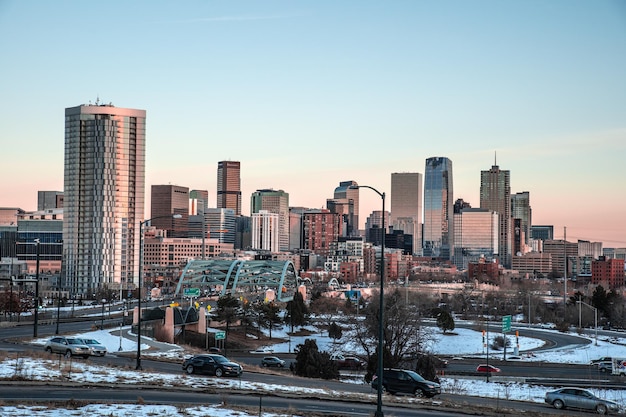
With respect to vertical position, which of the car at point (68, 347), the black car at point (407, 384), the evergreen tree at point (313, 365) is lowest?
the evergreen tree at point (313, 365)

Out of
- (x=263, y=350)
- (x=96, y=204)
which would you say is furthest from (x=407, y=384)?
(x=96, y=204)

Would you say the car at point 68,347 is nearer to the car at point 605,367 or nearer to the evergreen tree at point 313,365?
the evergreen tree at point 313,365

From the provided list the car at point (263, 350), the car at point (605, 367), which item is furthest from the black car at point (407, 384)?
the car at point (263, 350)

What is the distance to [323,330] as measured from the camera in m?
115

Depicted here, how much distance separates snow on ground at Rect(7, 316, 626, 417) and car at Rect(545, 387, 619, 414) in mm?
2858

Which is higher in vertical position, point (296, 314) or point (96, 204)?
point (96, 204)

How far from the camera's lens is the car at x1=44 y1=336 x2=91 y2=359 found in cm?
4900

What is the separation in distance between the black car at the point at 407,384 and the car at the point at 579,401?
802 cm

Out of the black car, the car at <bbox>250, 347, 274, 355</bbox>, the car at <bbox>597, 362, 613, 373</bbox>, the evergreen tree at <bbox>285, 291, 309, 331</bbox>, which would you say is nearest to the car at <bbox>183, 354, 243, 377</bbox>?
the black car

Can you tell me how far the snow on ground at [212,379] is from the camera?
2742cm

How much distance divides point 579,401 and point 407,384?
10834 mm

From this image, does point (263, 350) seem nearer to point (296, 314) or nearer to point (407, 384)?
point (296, 314)

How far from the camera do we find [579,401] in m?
45.2

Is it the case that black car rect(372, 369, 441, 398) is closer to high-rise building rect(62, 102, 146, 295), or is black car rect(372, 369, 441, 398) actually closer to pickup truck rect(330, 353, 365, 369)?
pickup truck rect(330, 353, 365, 369)
